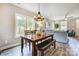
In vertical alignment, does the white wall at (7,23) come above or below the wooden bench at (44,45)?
above

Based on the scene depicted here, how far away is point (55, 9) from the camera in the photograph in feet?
6.23

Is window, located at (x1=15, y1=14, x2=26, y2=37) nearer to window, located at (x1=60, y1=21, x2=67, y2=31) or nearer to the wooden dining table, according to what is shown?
the wooden dining table

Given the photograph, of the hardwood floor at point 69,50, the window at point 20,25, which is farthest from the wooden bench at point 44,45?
Result: the window at point 20,25

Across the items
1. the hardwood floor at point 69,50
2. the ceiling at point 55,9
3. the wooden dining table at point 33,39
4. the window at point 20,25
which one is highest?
the ceiling at point 55,9

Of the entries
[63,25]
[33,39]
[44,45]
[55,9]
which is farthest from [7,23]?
[63,25]

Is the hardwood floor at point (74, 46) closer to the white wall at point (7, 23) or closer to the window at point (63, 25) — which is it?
the window at point (63, 25)

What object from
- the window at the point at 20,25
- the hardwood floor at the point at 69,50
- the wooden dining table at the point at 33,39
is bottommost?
the hardwood floor at the point at 69,50

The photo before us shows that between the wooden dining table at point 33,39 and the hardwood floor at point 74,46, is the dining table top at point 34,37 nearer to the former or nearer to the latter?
the wooden dining table at point 33,39

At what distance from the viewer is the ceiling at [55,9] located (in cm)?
185

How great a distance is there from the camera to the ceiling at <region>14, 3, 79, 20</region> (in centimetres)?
185

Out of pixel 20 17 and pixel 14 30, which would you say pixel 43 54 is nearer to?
pixel 14 30

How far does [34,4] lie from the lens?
6.13 ft

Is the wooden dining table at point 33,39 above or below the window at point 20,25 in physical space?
below

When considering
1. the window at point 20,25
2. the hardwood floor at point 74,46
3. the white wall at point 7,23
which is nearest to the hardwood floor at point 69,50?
the hardwood floor at point 74,46
